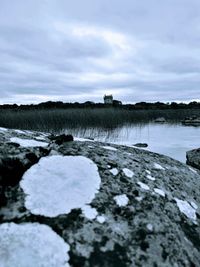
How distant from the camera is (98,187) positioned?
6.00ft

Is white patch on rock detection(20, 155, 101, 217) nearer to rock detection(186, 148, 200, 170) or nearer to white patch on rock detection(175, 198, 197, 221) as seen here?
white patch on rock detection(175, 198, 197, 221)

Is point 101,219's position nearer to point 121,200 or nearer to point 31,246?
point 121,200

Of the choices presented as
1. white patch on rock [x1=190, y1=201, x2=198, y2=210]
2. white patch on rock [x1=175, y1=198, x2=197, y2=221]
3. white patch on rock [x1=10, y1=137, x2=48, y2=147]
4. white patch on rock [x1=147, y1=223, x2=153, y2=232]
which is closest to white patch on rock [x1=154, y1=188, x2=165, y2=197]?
white patch on rock [x1=175, y1=198, x2=197, y2=221]

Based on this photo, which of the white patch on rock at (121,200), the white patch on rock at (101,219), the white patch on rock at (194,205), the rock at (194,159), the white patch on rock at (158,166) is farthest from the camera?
the rock at (194,159)

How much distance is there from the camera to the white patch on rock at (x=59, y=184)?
161 centimetres

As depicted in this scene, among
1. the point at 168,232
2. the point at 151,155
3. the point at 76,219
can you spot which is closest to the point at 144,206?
the point at 168,232

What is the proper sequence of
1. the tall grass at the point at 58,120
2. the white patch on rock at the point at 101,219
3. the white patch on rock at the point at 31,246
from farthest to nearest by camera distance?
1. the tall grass at the point at 58,120
2. the white patch on rock at the point at 101,219
3. the white patch on rock at the point at 31,246

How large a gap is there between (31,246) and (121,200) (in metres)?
0.63

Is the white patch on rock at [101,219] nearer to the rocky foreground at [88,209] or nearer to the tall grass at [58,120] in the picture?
the rocky foreground at [88,209]

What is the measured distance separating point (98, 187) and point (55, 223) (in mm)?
423

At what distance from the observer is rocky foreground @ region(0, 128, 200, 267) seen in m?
1.37

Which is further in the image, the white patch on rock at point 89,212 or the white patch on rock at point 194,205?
the white patch on rock at point 194,205

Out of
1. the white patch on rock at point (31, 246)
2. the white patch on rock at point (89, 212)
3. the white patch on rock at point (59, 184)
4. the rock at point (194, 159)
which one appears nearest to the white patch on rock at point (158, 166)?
the white patch on rock at point (59, 184)

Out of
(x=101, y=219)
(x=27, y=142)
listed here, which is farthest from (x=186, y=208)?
(x=27, y=142)
